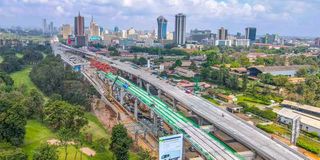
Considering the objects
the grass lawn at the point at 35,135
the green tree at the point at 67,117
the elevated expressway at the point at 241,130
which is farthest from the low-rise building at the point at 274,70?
the grass lawn at the point at 35,135

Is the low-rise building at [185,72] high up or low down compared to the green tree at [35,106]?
up

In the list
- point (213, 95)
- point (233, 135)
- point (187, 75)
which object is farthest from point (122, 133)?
point (187, 75)

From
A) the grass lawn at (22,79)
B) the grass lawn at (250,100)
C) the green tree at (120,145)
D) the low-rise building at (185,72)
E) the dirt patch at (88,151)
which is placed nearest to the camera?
the green tree at (120,145)

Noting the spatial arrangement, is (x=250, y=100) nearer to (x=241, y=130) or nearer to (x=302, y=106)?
(x=302, y=106)

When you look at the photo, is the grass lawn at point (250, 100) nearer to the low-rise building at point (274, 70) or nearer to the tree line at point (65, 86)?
the low-rise building at point (274, 70)

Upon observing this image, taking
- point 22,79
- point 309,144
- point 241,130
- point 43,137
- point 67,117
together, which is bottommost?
point 43,137

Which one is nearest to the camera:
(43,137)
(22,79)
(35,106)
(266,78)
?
(43,137)

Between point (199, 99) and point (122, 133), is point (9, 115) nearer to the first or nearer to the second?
point (122, 133)

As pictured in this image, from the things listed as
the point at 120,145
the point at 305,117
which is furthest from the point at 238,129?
the point at 305,117
